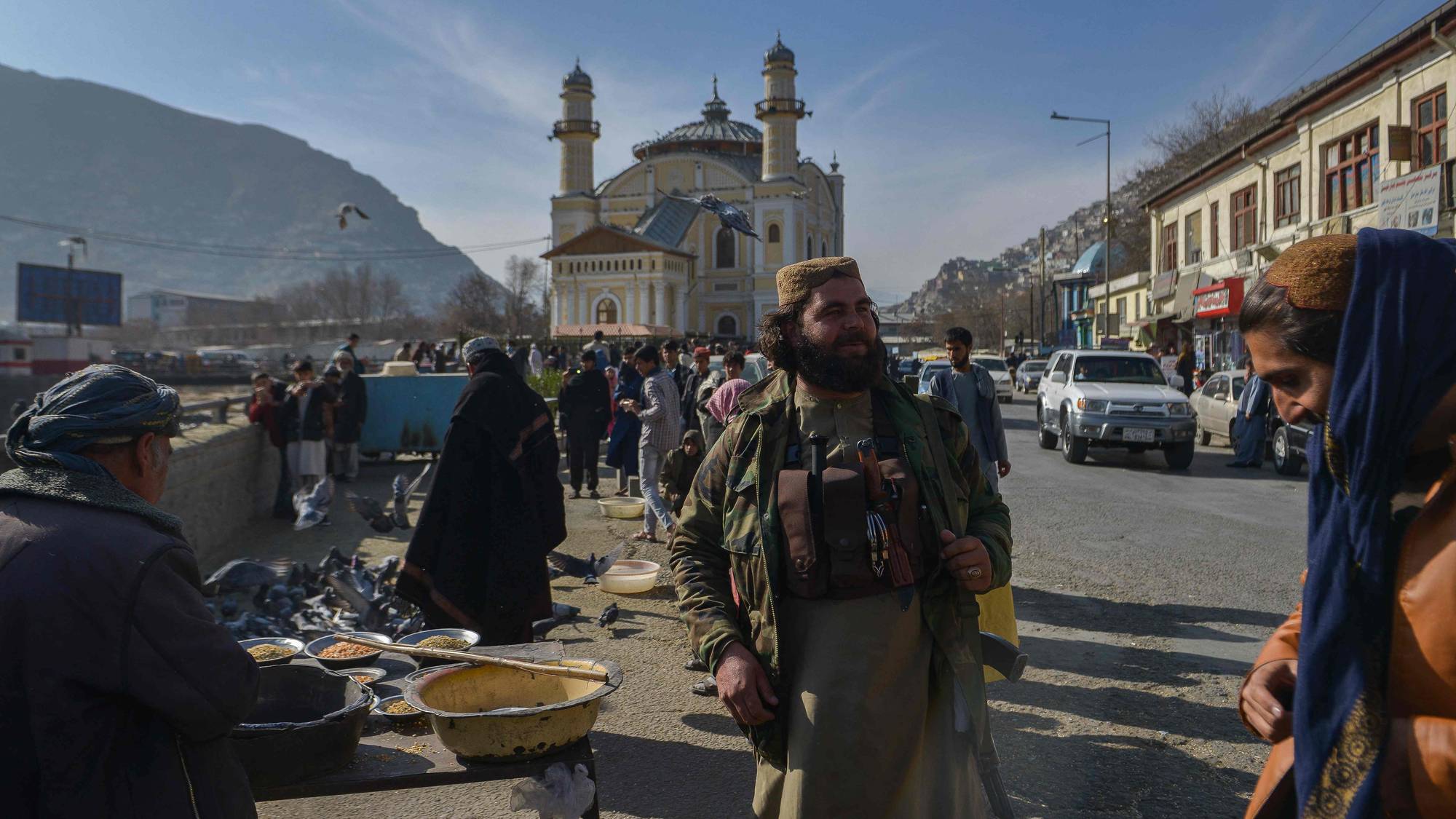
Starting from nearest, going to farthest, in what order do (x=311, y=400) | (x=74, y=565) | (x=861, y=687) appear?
1. (x=74, y=565)
2. (x=861, y=687)
3. (x=311, y=400)

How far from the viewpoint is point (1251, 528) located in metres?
9.40

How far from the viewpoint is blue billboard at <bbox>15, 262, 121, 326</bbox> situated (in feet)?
199

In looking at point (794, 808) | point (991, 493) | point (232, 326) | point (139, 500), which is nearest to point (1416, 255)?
point (991, 493)

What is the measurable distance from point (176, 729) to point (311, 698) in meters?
1.09

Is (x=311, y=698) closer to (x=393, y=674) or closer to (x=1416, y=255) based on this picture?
(x=393, y=674)

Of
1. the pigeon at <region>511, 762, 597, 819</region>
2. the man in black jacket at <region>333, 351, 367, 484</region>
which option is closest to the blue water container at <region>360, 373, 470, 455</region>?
the man in black jacket at <region>333, 351, 367, 484</region>

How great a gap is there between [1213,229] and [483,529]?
99.4ft

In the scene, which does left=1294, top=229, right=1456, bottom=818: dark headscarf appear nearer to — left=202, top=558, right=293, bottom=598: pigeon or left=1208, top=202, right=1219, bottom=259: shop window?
left=202, top=558, right=293, bottom=598: pigeon

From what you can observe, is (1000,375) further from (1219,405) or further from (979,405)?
(979,405)

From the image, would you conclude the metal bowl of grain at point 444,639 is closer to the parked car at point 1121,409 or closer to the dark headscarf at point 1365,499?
the dark headscarf at point 1365,499

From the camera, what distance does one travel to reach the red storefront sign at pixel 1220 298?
24750mm

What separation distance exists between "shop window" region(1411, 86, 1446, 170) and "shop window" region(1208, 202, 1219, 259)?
432 inches


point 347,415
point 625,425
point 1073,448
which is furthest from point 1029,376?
point 347,415

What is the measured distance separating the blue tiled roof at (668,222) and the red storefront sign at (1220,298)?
45.6 meters
